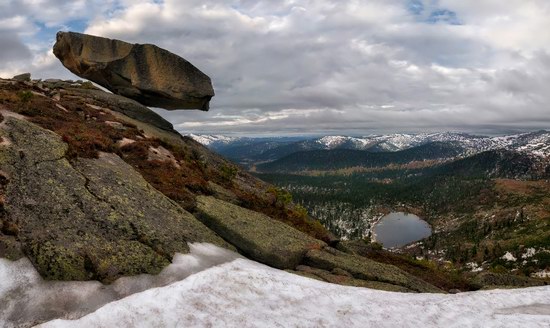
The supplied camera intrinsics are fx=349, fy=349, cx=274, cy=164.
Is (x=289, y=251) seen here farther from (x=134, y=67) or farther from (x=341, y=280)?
(x=134, y=67)

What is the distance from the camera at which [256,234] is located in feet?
72.3

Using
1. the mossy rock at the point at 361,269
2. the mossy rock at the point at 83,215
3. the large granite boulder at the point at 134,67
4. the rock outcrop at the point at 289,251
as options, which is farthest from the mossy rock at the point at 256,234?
the large granite boulder at the point at 134,67

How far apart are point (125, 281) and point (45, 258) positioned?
303cm

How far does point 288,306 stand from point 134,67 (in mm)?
52488

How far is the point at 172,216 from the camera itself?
1981 centimetres

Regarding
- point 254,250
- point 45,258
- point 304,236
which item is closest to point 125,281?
point 45,258

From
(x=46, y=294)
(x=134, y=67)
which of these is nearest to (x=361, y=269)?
(x=46, y=294)

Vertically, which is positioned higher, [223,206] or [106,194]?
[106,194]

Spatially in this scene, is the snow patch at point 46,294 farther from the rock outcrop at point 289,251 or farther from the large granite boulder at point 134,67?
the large granite boulder at point 134,67

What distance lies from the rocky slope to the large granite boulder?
2636cm

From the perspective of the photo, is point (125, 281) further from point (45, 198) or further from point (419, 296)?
point (419, 296)

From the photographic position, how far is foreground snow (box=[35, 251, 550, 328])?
12.6 metres

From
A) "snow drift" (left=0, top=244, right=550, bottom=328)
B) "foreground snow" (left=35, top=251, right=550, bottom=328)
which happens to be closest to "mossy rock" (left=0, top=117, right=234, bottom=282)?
"snow drift" (left=0, top=244, right=550, bottom=328)

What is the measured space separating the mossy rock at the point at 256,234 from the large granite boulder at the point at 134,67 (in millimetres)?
37805
